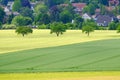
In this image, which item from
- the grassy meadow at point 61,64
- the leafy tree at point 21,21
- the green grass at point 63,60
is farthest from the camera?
the leafy tree at point 21,21

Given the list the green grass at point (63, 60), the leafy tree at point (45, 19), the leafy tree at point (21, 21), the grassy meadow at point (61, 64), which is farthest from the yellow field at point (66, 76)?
the leafy tree at point (45, 19)

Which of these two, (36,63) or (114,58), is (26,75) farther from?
(114,58)

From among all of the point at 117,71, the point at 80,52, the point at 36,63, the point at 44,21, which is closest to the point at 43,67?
the point at 36,63

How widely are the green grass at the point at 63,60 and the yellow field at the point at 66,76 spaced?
2.12 metres

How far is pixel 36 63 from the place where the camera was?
2530 inches

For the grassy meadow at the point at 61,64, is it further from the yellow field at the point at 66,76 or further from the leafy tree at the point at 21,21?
the leafy tree at the point at 21,21

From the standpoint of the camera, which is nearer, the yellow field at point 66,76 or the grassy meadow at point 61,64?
the yellow field at point 66,76

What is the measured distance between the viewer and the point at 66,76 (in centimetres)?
5572

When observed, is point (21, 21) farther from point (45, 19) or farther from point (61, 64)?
point (61, 64)

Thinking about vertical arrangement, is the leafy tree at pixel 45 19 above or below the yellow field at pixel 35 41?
below

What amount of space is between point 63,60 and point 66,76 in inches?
433

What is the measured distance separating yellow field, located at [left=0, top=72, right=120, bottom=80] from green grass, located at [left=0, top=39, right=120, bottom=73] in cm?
212

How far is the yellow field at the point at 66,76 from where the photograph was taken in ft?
178

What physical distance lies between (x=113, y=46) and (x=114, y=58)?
16319 millimetres
